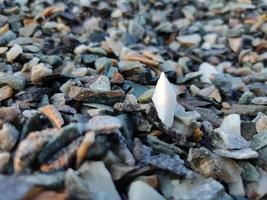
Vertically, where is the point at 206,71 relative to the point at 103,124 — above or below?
below

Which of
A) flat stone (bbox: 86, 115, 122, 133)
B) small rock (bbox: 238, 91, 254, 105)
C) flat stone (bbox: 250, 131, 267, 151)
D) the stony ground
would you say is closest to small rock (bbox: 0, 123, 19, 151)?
the stony ground

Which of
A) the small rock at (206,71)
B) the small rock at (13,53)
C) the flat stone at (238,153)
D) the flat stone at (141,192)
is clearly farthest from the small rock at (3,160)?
the small rock at (206,71)

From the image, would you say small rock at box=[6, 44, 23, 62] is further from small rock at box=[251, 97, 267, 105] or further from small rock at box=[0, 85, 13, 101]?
small rock at box=[251, 97, 267, 105]

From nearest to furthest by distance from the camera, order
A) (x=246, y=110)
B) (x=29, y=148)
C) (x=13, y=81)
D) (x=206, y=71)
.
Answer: (x=29, y=148) < (x=13, y=81) < (x=246, y=110) < (x=206, y=71)

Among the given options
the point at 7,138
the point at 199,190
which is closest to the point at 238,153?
the point at 199,190

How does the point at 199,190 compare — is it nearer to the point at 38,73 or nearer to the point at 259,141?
the point at 259,141

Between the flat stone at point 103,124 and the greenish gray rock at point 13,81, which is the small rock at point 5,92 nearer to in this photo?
the greenish gray rock at point 13,81
